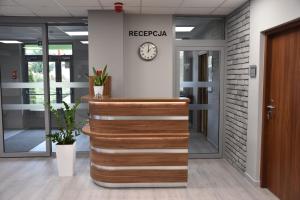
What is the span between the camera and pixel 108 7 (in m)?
4.85

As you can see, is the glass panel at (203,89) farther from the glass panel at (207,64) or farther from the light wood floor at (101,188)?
the light wood floor at (101,188)

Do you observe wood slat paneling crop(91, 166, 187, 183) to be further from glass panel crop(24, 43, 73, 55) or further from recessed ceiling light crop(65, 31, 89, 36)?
recessed ceiling light crop(65, 31, 89, 36)

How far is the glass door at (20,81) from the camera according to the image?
567cm

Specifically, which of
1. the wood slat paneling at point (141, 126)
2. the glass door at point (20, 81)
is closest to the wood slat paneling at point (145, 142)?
the wood slat paneling at point (141, 126)

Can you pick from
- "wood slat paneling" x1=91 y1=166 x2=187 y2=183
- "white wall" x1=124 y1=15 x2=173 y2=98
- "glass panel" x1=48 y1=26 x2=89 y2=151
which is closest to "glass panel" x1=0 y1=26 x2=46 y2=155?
"glass panel" x1=48 y1=26 x2=89 y2=151

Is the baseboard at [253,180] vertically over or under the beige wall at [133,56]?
under

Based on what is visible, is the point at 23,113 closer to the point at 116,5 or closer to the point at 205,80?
the point at 116,5

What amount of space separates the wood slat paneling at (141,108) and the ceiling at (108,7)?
5.63ft

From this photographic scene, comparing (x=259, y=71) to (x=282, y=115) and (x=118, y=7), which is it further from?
(x=118, y=7)

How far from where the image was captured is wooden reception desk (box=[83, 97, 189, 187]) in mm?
3877

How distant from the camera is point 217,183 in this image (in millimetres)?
4289

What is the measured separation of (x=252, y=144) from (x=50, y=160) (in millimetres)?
3773

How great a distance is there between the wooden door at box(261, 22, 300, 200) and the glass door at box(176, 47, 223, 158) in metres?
1.65

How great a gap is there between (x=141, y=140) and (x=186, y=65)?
2266mm
